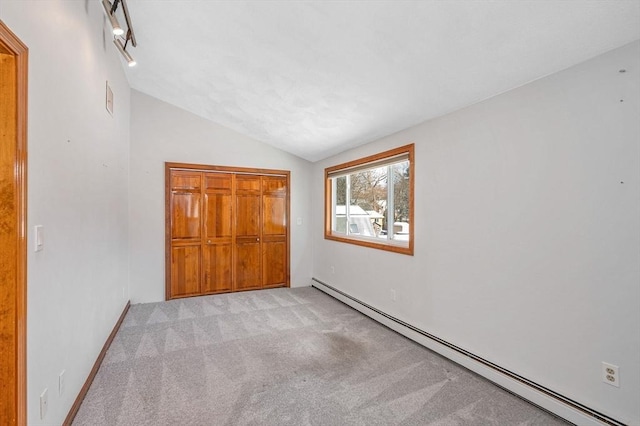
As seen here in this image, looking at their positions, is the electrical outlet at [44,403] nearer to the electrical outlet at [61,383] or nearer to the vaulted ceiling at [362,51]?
the electrical outlet at [61,383]

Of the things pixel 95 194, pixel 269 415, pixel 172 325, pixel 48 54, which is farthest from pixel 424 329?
pixel 48 54

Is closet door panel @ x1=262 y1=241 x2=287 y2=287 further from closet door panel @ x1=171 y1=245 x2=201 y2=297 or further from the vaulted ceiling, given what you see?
the vaulted ceiling

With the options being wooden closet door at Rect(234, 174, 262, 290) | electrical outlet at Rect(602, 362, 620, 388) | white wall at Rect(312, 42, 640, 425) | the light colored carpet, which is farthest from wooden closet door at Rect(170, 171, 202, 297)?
electrical outlet at Rect(602, 362, 620, 388)

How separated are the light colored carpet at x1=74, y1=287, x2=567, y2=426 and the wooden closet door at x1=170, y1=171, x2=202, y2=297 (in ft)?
3.21

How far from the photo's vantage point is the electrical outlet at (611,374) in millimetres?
1759

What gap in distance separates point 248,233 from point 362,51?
3.52 metres

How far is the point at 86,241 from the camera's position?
7.66ft

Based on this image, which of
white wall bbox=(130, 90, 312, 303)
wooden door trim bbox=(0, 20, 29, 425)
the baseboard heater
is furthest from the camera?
white wall bbox=(130, 90, 312, 303)

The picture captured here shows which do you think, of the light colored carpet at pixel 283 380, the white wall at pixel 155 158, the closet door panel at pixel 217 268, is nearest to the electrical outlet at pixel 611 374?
the light colored carpet at pixel 283 380

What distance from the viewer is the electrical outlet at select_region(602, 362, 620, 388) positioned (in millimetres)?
1759

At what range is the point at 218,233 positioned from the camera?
4.89 m

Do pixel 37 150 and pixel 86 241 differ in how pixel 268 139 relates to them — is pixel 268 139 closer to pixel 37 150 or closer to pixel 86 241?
pixel 86 241

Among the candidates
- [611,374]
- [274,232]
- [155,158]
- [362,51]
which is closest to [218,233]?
[274,232]

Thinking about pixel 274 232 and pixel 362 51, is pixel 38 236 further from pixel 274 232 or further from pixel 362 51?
pixel 274 232
